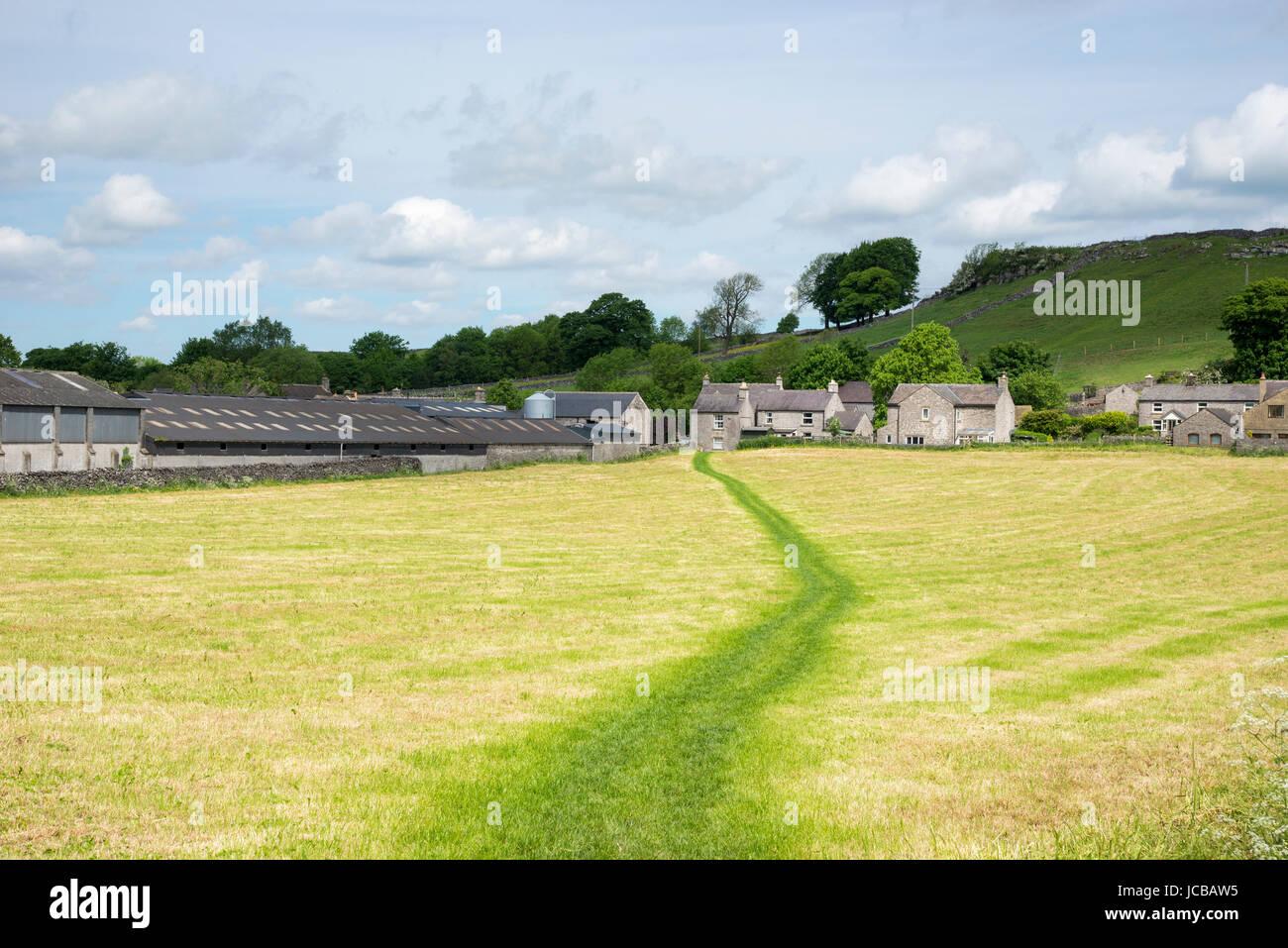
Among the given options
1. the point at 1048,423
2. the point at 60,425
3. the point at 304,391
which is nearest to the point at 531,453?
the point at 60,425

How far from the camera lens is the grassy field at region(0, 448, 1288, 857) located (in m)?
12.8

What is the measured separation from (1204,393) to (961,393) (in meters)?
32.2

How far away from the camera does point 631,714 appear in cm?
1806

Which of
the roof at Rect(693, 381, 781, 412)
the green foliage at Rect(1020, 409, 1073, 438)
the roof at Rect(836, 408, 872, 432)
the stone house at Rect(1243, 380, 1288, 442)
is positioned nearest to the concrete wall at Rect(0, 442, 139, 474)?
the roof at Rect(693, 381, 781, 412)

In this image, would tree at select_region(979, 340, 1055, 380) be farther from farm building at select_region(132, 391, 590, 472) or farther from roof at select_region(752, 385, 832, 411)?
farm building at select_region(132, 391, 590, 472)

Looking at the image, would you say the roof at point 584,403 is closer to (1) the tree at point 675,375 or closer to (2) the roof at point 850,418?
(1) the tree at point 675,375

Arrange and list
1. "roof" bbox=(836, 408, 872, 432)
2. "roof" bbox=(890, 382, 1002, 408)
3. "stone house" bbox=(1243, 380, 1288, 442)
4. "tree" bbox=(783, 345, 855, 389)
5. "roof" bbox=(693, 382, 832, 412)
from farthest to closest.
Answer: "tree" bbox=(783, 345, 855, 389), "roof" bbox=(836, 408, 872, 432), "roof" bbox=(693, 382, 832, 412), "roof" bbox=(890, 382, 1002, 408), "stone house" bbox=(1243, 380, 1288, 442)

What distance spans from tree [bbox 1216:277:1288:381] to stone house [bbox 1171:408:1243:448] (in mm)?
25445

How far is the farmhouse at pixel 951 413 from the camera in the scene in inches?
4688
